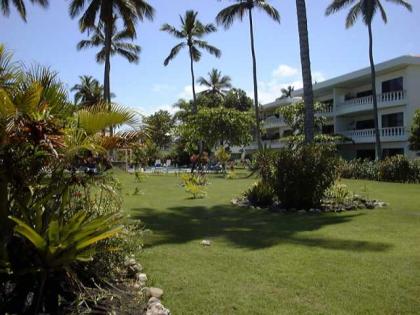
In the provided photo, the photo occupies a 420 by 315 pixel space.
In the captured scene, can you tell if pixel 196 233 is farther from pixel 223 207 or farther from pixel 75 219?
pixel 75 219

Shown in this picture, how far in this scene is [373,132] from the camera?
116ft

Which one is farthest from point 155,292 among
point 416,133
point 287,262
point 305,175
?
point 416,133

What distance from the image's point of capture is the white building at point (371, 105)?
1266 inches

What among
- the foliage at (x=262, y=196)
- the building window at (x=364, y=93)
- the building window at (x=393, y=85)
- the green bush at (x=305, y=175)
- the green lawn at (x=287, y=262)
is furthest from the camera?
the building window at (x=364, y=93)

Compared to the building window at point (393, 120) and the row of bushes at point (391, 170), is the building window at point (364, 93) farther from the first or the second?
the row of bushes at point (391, 170)

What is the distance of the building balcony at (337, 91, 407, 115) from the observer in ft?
108

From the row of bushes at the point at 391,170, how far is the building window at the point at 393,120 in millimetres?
8928

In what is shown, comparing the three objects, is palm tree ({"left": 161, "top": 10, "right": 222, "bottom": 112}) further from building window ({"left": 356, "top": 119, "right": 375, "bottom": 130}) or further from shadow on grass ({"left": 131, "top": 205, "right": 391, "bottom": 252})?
shadow on grass ({"left": 131, "top": 205, "right": 391, "bottom": 252})

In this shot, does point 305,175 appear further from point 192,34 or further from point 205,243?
point 192,34

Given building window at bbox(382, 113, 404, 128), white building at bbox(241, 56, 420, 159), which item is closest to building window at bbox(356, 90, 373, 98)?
white building at bbox(241, 56, 420, 159)

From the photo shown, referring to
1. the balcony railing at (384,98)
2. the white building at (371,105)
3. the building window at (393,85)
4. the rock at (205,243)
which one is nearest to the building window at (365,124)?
the white building at (371,105)

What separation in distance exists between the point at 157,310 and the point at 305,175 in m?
8.38

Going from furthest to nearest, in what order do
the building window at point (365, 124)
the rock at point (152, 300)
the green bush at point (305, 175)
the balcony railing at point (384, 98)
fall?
the building window at point (365, 124) → the balcony railing at point (384, 98) → the green bush at point (305, 175) → the rock at point (152, 300)

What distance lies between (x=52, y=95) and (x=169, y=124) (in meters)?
66.7
